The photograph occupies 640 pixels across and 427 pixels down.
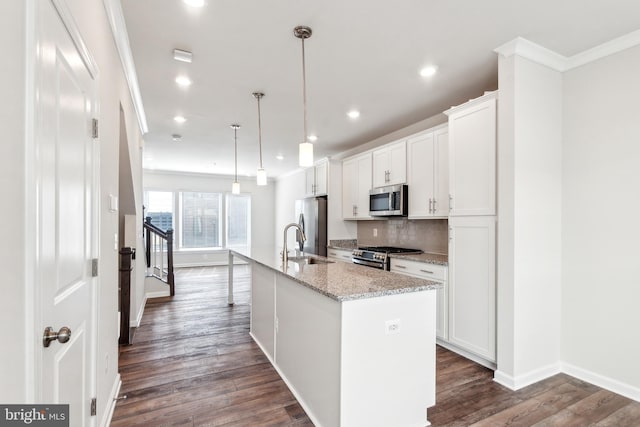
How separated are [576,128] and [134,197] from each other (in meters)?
4.38

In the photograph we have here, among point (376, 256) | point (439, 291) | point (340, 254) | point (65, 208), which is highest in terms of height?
point (65, 208)

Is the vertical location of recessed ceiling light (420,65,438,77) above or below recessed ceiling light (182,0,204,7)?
below

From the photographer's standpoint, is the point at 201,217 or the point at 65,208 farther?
the point at 201,217

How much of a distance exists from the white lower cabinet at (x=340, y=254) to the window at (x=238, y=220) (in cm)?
467

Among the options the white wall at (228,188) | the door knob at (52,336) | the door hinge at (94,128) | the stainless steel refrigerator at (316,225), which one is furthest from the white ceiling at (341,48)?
the white wall at (228,188)

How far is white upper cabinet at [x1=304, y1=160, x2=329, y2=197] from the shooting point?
5639 millimetres

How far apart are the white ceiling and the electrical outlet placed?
1973mm

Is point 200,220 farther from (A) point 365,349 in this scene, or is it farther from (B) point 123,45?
(A) point 365,349

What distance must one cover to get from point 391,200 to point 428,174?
23.9 inches

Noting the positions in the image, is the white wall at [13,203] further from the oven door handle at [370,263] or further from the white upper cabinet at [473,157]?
the oven door handle at [370,263]

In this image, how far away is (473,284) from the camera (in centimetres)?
287

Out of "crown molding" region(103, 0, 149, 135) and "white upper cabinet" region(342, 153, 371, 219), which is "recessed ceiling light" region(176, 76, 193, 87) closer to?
"crown molding" region(103, 0, 149, 135)

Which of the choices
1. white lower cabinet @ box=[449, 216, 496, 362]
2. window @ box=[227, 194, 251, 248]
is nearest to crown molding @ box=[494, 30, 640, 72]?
white lower cabinet @ box=[449, 216, 496, 362]

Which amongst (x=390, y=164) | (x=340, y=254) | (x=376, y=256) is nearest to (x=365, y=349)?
(x=376, y=256)
